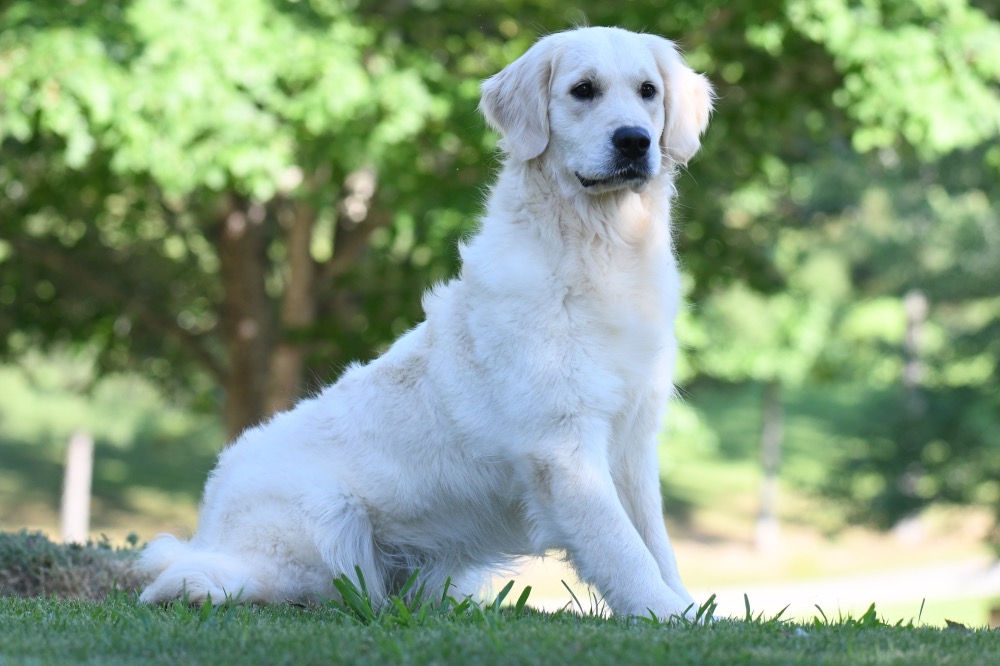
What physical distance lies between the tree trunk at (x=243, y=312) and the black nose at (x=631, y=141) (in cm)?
856

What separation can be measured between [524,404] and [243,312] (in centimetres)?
906

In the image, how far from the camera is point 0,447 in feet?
104

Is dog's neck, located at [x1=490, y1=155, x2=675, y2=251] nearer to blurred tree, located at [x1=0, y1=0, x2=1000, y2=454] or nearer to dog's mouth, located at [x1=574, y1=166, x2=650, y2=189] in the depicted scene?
dog's mouth, located at [x1=574, y1=166, x2=650, y2=189]

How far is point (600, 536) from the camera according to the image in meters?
4.11

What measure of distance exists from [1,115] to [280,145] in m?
2.02

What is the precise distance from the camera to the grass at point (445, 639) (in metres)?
3.21

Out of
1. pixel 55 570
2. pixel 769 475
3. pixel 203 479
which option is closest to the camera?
pixel 55 570

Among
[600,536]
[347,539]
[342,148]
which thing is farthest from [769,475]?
[600,536]

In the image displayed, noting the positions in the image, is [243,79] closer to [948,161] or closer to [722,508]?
[948,161]

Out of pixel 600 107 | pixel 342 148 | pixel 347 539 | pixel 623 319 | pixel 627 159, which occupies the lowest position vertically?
pixel 347 539

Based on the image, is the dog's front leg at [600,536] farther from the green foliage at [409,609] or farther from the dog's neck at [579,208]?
the dog's neck at [579,208]

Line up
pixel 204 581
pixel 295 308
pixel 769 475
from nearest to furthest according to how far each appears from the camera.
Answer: pixel 204 581 → pixel 295 308 → pixel 769 475

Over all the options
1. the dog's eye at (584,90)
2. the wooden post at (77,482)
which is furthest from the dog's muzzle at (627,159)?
the wooden post at (77,482)

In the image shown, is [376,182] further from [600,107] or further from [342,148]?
[600,107]
